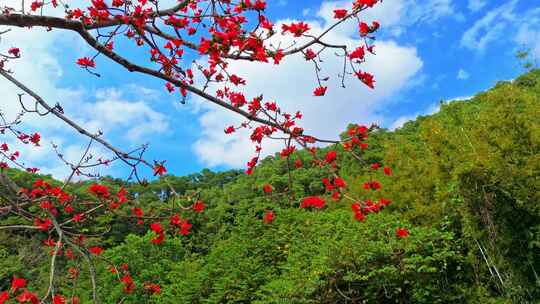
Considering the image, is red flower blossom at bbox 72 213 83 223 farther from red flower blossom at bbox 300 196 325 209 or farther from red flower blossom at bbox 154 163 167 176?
red flower blossom at bbox 300 196 325 209

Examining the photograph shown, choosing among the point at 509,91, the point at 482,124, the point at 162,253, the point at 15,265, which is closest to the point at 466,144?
the point at 482,124

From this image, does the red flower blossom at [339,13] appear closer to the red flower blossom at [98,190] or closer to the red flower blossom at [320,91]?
the red flower blossom at [320,91]

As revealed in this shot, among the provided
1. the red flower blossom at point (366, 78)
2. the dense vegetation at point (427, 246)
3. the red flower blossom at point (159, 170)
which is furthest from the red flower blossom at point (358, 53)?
the dense vegetation at point (427, 246)

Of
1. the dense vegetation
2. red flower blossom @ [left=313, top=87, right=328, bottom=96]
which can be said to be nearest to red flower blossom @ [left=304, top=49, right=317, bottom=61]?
red flower blossom @ [left=313, top=87, right=328, bottom=96]

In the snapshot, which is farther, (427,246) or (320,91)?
(427,246)

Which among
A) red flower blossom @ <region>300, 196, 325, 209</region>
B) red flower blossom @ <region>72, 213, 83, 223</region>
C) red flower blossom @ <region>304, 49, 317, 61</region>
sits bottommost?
red flower blossom @ <region>300, 196, 325, 209</region>

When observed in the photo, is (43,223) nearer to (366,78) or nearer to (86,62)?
(86,62)

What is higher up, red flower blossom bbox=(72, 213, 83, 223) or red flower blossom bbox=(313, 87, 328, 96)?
red flower blossom bbox=(313, 87, 328, 96)

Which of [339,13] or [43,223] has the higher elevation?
[339,13]

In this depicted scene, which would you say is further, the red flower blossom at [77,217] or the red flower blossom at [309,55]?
the red flower blossom at [77,217]

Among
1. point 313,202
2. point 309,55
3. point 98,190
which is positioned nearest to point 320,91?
point 309,55

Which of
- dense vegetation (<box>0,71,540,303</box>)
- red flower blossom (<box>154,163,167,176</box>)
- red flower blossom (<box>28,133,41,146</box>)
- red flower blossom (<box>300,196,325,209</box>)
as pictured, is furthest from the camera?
dense vegetation (<box>0,71,540,303</box>)

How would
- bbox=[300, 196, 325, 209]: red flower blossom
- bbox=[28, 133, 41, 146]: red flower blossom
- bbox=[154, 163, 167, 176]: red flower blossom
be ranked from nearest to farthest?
bbox=[154, 163, 167, 176]: red flower blossom < bbox=[300, 196, 325, 209]: red flower blossom < bbox=[28, 133, 41, 146]: red flower blossom

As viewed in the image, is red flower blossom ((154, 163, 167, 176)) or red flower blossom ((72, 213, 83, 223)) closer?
red flower blossom ((154, 163, 167, 176))
